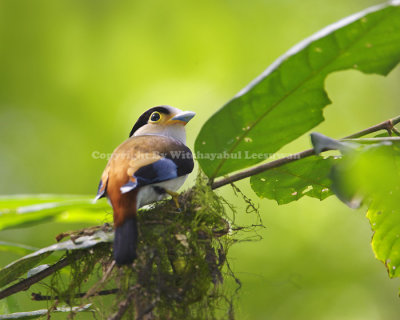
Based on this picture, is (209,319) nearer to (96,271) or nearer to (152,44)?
(96,271)

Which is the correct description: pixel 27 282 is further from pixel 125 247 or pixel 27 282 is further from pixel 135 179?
pixel 135 179

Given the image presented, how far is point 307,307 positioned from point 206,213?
4.40m

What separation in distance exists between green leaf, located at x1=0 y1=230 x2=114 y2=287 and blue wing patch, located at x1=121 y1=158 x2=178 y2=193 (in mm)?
194

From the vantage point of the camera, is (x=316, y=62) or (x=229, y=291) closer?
(x=316, y=62)

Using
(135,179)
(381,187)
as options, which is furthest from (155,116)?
(381,187)

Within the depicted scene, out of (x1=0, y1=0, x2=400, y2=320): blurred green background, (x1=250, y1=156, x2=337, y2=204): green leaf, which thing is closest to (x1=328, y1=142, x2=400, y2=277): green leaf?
(x1=250, y1=156, x2=337, y2=204): green leaf

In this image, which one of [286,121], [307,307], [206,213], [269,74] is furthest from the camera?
[307,307]

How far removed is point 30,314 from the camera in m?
1.86

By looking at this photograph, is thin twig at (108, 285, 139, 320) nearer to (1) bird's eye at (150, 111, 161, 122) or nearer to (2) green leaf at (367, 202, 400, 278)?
(2) green leaf at (367, 202, 400, 278)

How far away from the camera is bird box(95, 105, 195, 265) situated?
1601 millimetres

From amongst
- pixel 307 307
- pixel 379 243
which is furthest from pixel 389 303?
pixel 379 243

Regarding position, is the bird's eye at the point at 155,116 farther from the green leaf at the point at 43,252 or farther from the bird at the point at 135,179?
the green leaf at the point at 43,252

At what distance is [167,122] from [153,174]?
102cm

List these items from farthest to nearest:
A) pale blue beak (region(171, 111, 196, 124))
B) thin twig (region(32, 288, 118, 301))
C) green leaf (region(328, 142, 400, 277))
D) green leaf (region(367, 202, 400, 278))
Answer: pale blue beak (region(171, 111, 196, 124)) → green leaf (region(367, 202, 400, 278)) → thin twig (region(32, 288, 118, 301)) → green leaf (region(328, 142, 400, 277))
